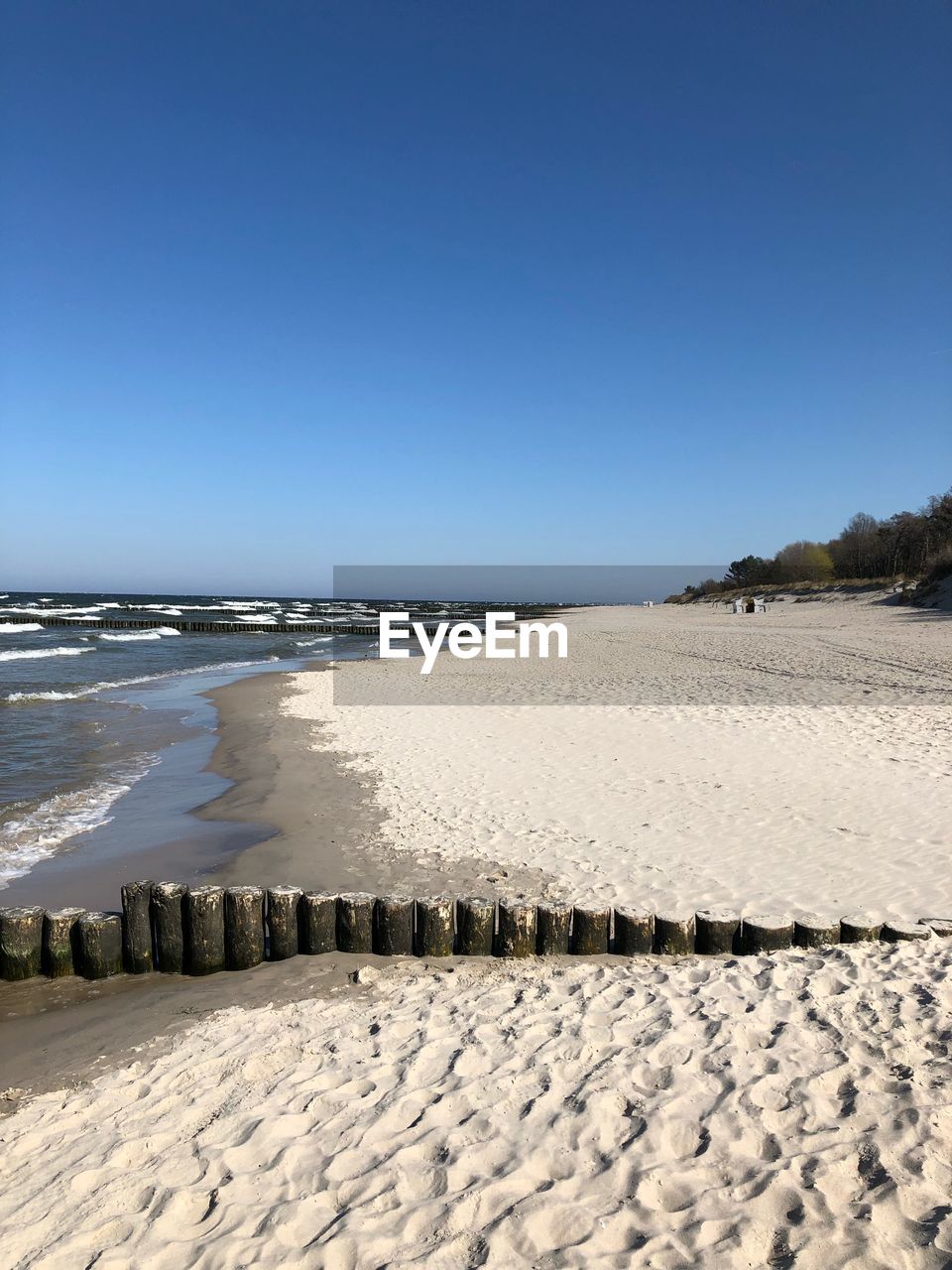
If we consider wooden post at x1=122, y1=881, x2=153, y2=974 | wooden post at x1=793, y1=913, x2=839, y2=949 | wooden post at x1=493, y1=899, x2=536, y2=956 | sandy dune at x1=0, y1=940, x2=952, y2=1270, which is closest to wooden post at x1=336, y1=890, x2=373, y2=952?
sandy dune at x1=0, y1=940, x2=952, y2=1270

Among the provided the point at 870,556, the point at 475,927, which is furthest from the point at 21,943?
the point at 870,556

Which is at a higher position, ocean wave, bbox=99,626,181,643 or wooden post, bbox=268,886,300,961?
ocean wave, bbox=99,626,181,643

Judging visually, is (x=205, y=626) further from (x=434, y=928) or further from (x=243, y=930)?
(x=434, y=928)

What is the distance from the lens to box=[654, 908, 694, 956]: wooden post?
207 inches

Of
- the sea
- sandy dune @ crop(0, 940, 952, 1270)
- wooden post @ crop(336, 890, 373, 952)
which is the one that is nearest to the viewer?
sandy dune @ crop(0, 940, 952, 1270)

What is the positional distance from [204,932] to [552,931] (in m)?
Answer: 2.44

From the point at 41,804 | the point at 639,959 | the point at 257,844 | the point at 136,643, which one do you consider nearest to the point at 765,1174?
the point at 639,959

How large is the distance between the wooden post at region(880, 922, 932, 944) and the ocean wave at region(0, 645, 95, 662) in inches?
1209

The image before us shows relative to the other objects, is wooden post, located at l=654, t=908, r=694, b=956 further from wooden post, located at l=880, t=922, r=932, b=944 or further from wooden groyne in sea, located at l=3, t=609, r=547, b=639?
wooden groyne in sea, located at l=3, t=609, r=547, b=639

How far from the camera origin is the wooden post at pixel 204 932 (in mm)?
5398

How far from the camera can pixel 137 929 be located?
5430 mm

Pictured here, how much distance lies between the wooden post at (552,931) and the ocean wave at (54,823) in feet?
17.2

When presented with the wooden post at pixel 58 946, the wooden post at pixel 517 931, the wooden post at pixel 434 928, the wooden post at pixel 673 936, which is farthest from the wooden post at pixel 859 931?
the wooden post at pixel 58 946

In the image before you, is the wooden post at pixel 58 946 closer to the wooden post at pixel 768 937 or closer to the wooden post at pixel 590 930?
the wooden post at pixel 590 930
